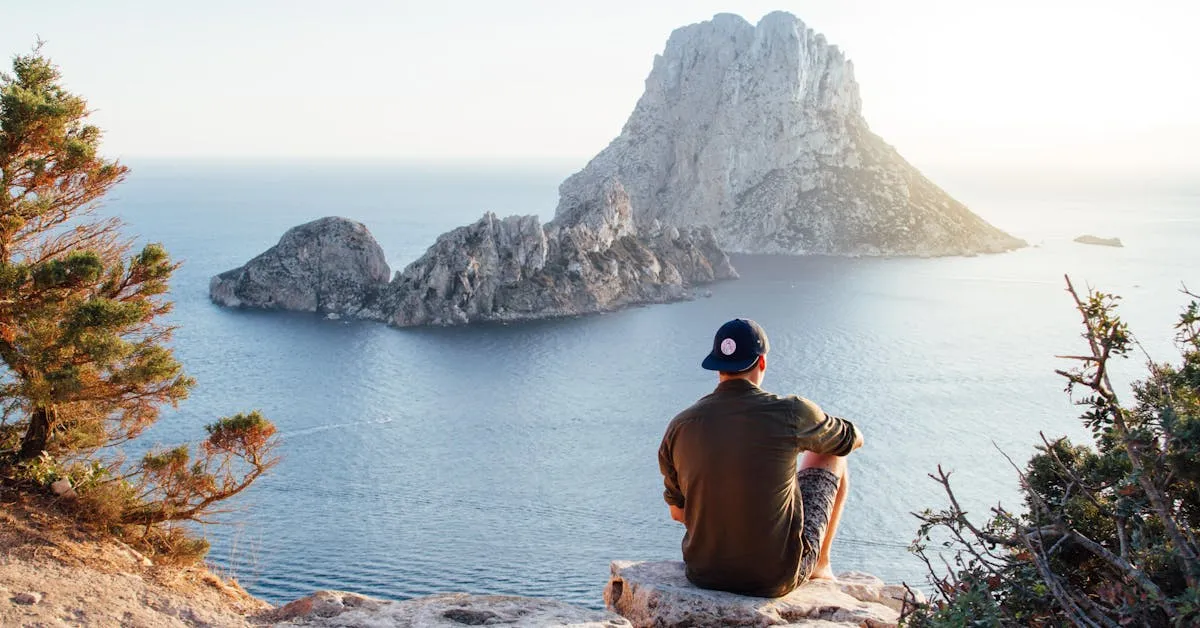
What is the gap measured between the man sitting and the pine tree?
6.75m

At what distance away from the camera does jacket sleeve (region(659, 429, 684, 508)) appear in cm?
550

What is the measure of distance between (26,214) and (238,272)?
74935mm

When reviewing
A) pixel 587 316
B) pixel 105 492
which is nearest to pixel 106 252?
pixel 105 492

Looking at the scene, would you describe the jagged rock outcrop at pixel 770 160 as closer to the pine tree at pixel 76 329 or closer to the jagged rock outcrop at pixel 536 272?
the jagged rock outcrop at pixel 536 272

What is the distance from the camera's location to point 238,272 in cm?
8000

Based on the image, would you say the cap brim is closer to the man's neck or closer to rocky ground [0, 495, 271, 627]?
the man's neck

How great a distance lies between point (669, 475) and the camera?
18.3 ft

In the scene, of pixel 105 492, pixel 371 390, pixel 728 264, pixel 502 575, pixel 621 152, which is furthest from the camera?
pixel 621 152

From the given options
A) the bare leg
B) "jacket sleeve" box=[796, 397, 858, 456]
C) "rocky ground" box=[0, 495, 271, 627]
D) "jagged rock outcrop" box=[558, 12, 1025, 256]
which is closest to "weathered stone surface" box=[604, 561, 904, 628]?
the bare leg

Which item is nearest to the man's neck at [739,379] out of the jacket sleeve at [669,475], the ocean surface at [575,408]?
the jacket sleeve at [669,475]

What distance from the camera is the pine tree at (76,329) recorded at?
9648 mm

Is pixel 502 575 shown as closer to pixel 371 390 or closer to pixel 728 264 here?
pixel 371 390

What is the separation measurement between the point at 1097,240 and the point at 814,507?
433 feet

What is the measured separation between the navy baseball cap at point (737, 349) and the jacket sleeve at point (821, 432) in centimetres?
38
